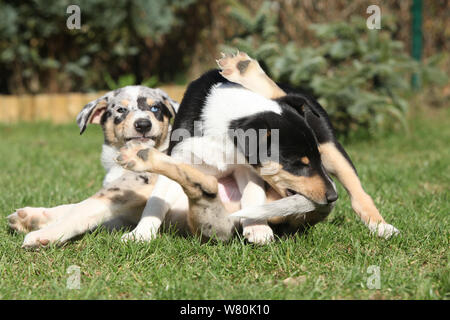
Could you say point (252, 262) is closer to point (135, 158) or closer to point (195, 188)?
point (195, 188)

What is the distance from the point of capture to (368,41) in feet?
20.5

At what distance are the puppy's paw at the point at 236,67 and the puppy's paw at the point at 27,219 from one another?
4.58 ft

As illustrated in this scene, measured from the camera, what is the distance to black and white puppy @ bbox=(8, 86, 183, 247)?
2.97 meters

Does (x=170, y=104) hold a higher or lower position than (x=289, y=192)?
higher

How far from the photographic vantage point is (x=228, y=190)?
122 inches

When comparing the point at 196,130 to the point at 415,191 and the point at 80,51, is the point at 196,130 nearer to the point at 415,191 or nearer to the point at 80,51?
the point at 415,191

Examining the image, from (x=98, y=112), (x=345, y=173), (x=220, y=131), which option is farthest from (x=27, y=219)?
(x=345, y=173)

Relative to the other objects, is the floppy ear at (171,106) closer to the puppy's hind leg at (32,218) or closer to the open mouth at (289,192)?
the puppy's hind leg at (32,218)

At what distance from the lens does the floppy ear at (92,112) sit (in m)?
3.64

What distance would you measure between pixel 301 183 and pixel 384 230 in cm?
64

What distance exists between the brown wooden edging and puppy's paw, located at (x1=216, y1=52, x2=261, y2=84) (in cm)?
579

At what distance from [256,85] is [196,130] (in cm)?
43

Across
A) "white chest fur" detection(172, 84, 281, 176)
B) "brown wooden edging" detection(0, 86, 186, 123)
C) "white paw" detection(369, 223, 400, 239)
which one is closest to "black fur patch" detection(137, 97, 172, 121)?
"white chest fur" detection(172, 84, 281, 176)
